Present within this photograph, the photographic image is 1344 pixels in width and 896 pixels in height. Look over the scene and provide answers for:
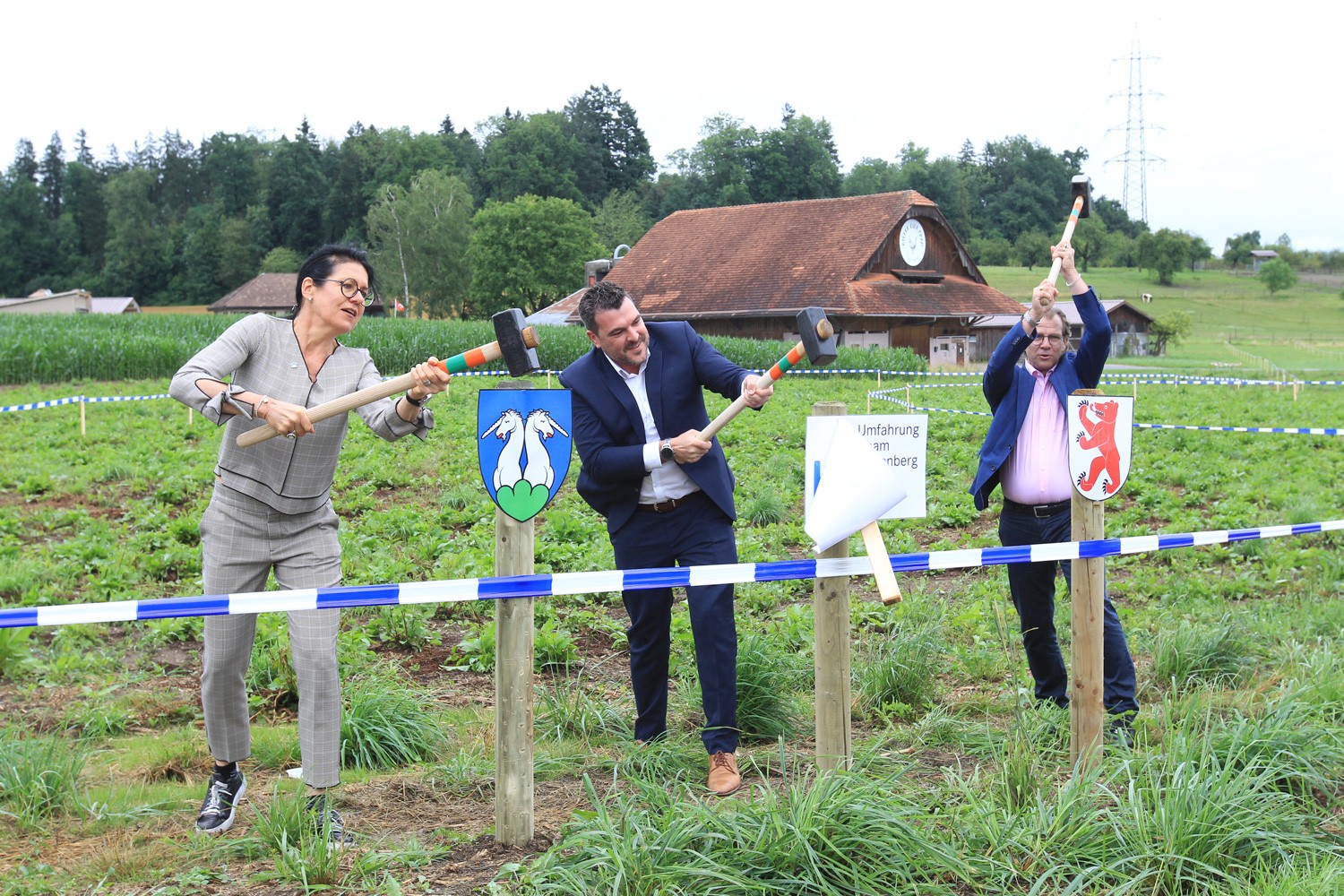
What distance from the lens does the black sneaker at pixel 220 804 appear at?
357cm

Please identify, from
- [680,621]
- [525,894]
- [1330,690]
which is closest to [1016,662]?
[1330,690]

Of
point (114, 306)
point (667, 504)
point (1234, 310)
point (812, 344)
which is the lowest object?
point (667, 504)

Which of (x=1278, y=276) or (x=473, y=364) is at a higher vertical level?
(x=1278, y=276)

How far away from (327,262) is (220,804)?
1.82 m

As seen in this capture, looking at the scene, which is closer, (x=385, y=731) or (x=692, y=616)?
(x=692, y=616)

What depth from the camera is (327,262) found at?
12.4 feet

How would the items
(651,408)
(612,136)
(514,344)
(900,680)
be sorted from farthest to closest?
(612,136) < (900,680) < (651,408) < (514,344)

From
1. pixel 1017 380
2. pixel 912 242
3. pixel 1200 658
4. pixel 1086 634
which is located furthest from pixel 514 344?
pixel 912 242

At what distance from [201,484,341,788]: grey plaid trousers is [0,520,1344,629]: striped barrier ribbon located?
0.22 metres

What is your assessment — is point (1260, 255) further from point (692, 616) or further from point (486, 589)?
point (486, 589)

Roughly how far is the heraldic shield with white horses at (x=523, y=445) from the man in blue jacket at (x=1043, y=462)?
2.08m

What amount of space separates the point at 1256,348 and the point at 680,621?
58757mm

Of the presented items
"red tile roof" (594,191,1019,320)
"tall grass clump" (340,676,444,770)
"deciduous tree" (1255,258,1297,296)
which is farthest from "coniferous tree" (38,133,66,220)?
"tall grass clump" (340,676,444,770)

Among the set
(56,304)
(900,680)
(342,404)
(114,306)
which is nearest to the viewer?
(342,404)
